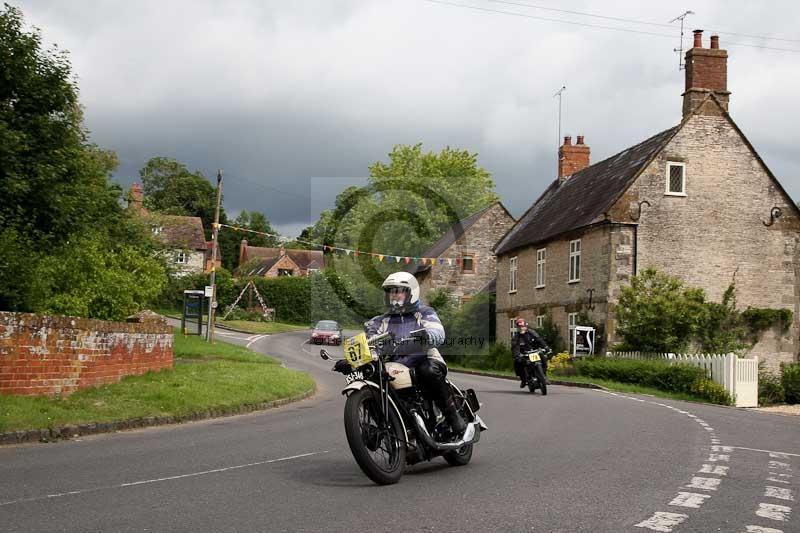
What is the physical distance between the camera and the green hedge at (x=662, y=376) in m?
25.4

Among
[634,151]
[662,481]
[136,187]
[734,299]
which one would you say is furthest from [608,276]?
[136,187]

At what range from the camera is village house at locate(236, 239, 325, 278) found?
11588 cm

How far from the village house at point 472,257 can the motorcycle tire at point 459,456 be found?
51.4 metres

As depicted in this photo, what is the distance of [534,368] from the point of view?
69.7 ft

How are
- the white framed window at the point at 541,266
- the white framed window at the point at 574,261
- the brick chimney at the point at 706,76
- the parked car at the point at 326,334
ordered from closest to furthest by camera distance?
the brick chimney at the point at 706,76
the white framed window at the point at 574,261
the white framed window at the point at 541,266
the parked car at the point at 326,334

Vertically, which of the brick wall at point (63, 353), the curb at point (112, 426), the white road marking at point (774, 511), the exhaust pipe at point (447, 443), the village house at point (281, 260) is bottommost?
the curb at point (112, 426)

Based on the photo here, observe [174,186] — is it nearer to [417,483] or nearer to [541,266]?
[541,266]

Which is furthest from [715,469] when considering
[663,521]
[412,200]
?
[412,200]

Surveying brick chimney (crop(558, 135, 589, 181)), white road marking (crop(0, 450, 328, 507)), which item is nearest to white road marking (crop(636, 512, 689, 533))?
white road marking (crop(0, 450, 328, 507))

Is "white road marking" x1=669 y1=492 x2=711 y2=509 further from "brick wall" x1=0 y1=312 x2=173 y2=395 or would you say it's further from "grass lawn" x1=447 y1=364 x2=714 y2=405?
"grass lawn" x1=447 y1=364 x2=714 y2=405

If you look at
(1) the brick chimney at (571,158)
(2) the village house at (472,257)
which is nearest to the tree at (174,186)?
(2) the village house at (472,257)

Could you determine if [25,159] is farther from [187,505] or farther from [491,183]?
[491,183]

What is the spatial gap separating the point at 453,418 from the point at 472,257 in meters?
53.0

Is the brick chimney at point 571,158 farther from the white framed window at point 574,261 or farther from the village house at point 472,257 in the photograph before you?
the village house at point 472,257
